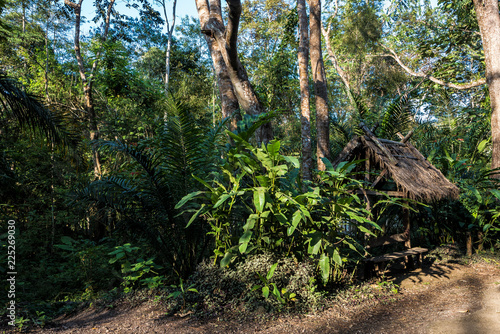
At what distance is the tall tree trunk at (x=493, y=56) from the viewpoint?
6.17 m

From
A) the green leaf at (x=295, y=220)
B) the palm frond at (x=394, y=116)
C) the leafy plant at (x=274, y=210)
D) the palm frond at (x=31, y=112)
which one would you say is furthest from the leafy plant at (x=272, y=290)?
the palm frond at (x=394, y=116)

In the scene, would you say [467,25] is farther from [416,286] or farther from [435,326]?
[435,326]

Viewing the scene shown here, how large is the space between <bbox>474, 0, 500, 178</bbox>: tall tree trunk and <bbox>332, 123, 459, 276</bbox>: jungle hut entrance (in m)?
2.02

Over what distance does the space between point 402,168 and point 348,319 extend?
2532mm

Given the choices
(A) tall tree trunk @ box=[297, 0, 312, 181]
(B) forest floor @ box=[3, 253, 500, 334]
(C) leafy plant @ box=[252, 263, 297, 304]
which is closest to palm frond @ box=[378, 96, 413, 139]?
(A) tall tree trunk @ box=[297, 0, 312, 181]

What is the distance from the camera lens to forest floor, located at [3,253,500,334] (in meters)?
2.94

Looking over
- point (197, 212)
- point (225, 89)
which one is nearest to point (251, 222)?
point (197, 212)

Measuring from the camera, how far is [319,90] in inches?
255

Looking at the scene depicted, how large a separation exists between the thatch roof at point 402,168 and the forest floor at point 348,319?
4.50 ft

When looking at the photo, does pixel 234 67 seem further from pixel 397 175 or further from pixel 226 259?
pixel 226 259

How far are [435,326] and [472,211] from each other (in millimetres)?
3331

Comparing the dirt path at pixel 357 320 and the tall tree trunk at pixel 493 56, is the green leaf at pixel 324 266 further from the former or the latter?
the tall tree trunk at pixel 493 56

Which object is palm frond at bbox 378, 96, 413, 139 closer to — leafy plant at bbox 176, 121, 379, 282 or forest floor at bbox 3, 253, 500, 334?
forest floor at bbox 3, 253, 500, 334

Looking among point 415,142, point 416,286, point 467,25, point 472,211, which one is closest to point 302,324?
point 416,286
